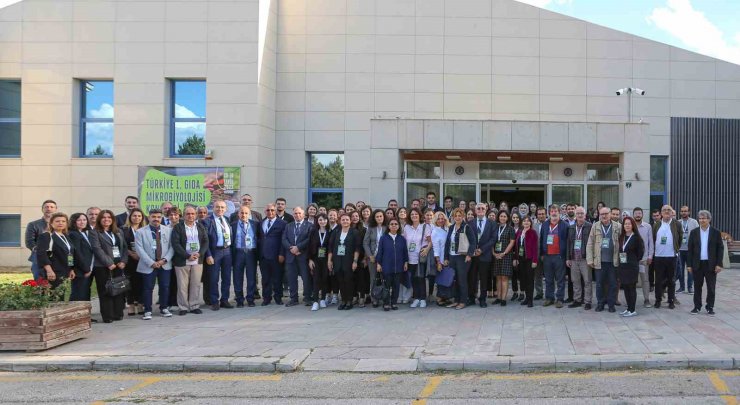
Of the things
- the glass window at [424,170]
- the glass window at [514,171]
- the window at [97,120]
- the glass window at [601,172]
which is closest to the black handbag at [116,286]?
the window at [97,120]

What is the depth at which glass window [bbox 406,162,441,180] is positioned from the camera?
18078 mm

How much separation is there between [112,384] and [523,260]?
25.1 ft

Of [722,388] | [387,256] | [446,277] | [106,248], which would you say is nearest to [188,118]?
[106,248]

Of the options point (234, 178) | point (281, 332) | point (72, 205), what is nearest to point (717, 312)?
point (281, 332)

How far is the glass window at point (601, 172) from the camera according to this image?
1764 centimetres

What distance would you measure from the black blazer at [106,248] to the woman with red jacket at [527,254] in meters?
7.31

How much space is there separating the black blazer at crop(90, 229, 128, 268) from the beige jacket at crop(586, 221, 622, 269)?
27.5 feet

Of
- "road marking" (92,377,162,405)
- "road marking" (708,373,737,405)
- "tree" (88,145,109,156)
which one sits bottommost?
"road marking" (92,377,162,405)

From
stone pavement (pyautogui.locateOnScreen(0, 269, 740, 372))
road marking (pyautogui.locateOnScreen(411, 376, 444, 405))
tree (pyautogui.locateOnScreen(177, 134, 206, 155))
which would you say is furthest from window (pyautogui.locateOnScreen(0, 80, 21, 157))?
road marking (pyautogui.locateOnScreen(411, 376, 444, 405))

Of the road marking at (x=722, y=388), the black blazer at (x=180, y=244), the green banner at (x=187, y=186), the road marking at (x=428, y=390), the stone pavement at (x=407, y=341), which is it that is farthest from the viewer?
the green banner at (x=187, y=186)

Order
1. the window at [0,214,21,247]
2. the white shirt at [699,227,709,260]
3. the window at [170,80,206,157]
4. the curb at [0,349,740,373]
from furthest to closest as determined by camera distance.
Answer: the window at [0,214,21,247] < the window at [170,80,206,157] < the white shirt at [699,227,709,260] < the curb at [0,349,740,373]

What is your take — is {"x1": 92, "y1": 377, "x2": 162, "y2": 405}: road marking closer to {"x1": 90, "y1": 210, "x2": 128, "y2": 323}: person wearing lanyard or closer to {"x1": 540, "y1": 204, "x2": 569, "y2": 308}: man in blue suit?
{"x1": 90, "y1": 210, "x2": 128, "y2": 323}: person wearing lanyard

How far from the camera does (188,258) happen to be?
10664 millimetres

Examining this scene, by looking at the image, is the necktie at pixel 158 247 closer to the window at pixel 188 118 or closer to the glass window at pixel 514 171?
the window at pixel 188 118
